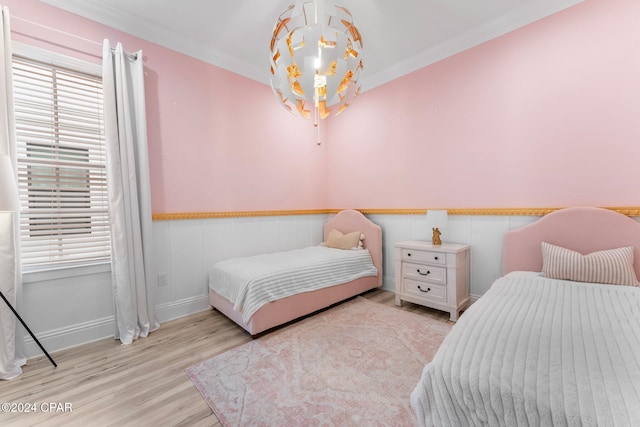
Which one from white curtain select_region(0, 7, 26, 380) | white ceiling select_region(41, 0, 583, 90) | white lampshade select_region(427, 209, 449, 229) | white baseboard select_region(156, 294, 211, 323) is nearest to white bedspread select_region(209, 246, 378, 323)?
white baseboard select_region(156, 294, 211, 323)

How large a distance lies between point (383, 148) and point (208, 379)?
3058 millimetres

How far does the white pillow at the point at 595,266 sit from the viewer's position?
1810 mm

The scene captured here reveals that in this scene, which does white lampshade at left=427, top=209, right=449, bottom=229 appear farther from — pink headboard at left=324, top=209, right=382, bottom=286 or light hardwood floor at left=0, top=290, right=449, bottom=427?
light hardwood floor at left=0, top=290, right=449, bottom=427

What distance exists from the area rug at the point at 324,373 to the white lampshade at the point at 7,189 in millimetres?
1509

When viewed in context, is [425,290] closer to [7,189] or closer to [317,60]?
[317,60]

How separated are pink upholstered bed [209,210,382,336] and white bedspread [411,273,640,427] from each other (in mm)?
1532

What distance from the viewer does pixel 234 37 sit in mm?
2678

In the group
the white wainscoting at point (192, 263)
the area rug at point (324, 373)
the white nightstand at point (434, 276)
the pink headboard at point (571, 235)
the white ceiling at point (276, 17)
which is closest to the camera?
the area rug at point (324, 373)

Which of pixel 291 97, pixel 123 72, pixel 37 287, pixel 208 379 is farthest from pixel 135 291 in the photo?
pixel 291 97

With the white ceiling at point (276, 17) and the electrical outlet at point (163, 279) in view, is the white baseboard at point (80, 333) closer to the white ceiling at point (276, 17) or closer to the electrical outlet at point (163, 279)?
the electrical outlet at point (163, 279)

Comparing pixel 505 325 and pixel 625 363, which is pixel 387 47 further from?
pixel 625 363

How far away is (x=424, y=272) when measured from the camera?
8.89ft

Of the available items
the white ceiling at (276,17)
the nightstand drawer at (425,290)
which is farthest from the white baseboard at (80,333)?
the white ceiling at (276,17)

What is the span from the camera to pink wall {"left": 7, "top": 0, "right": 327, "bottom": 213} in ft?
7.17
